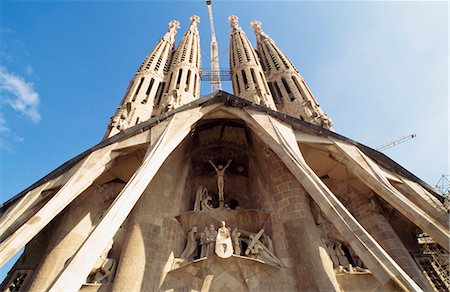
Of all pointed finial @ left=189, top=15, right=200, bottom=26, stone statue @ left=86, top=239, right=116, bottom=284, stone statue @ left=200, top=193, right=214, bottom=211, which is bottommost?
stone statue @ left=86, top=239, right=116, bottom=284

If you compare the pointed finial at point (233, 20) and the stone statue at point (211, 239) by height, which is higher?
the pointed finial at point (233, 20)

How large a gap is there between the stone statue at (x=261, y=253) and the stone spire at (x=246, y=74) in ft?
30.0

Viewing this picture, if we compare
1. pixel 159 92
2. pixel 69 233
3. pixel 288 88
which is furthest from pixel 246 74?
pixel 69 233

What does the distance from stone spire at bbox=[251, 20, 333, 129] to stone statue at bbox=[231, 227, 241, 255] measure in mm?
7232

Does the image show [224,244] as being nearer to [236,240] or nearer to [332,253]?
[236,240]

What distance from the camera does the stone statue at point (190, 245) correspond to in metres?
8.38

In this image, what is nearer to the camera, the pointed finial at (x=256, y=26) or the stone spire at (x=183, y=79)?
the stone spire at (x=183, y=79)

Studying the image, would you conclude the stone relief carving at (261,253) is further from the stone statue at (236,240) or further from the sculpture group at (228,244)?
the stone statue at (236,240)

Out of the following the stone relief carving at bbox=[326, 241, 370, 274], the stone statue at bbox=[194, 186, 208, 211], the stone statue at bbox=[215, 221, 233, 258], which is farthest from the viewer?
the stone statue at bbox=[194, 186, 208, 211]

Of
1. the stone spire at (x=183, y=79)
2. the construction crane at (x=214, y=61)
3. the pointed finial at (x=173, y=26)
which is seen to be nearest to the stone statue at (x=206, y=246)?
the stone spire at (x=183, y=79)

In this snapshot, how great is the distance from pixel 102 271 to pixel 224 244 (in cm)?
311

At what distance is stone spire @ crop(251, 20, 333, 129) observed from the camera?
607 inches

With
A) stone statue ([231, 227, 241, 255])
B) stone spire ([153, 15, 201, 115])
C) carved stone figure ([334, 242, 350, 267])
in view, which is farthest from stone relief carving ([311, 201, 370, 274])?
stone spire ([153, 15, 201, 115])

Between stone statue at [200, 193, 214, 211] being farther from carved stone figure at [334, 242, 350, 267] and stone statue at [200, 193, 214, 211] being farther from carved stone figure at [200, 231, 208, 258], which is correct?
carved stone figure at [334, 242, 350, 267]
